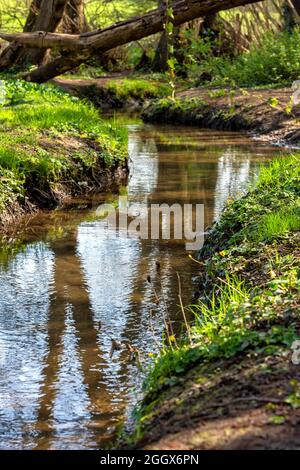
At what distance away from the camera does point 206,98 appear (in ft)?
76.2

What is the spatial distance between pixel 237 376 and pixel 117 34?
10.9 metres

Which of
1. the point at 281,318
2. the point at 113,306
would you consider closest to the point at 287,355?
the point at 281,318

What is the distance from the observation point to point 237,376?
4641mm

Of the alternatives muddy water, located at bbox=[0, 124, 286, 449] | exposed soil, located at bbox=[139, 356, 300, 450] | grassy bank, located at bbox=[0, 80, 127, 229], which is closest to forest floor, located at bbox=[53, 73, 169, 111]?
grassy bank, located at bbox=[0, 80, 127, 229]

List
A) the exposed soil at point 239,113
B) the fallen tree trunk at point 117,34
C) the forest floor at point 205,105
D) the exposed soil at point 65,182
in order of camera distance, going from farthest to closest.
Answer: the forest floor at point 205,105 < the exposed soil at point 239,113 < the fallen tree trunk at point 117,34 < the exposed soil at point 65,182

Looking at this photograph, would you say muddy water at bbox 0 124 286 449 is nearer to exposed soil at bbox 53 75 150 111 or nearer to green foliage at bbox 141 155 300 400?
green foliage at bbox 141 155 300 400

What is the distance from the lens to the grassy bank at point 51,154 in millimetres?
11023

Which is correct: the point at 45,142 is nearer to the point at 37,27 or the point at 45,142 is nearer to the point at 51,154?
the point at 51,154

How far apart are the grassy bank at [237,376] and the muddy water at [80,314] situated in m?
0.53

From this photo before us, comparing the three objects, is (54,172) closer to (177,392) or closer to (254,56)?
(177,392)

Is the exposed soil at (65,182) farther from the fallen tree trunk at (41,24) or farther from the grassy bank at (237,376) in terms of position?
the fallen tree trunk at (41,24)

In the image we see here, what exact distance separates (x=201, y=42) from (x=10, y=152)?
19.7 meters

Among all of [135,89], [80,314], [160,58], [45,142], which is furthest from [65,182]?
[160,58]

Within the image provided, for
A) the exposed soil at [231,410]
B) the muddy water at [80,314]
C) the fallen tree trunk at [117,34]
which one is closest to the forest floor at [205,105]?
the fallen tree trunk at [117,34]
